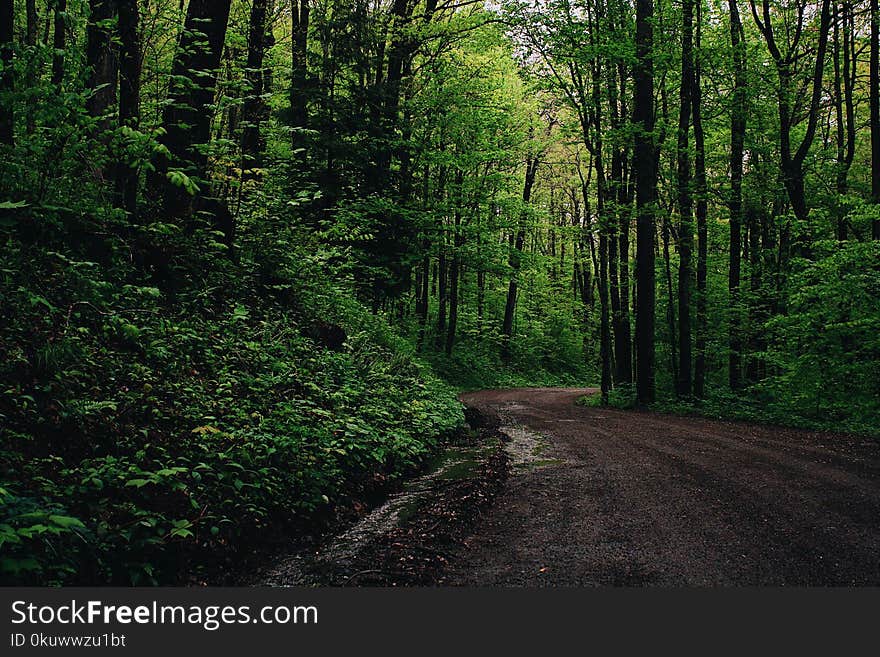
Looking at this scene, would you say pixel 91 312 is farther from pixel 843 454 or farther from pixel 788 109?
pixel 788 109

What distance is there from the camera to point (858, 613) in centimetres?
328

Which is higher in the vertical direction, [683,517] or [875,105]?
[875,105]

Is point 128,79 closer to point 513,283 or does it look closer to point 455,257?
point 455,257

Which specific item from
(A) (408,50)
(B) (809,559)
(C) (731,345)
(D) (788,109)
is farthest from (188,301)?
(C) (731,345)

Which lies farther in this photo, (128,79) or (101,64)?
(101,64)

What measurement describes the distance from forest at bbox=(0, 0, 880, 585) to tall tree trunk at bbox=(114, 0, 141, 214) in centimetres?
4

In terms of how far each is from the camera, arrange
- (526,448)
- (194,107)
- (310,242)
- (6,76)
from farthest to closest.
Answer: (310,242) → (526,448) → (194,107) → (6,76)

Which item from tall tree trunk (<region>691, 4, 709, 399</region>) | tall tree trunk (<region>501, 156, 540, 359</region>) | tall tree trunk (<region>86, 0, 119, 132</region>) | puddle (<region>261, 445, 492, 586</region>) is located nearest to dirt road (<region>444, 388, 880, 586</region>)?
puddle (<region>261, 445, 492, 586</region>)

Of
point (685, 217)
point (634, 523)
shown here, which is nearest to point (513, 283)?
point (685, 217)

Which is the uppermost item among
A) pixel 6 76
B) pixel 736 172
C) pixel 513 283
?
pixel 736 172

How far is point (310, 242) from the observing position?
1175cm

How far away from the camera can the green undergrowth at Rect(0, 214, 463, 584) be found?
3715 millimetres

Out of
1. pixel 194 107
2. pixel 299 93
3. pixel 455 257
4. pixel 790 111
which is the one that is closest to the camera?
pixel 194 107

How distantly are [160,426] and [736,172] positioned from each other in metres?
17.7
